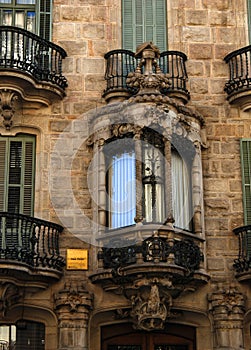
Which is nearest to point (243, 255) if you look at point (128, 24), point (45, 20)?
point (128, 24)

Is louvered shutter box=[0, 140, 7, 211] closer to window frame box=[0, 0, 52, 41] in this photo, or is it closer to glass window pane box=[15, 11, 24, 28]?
window frame box=[0, 0, 52, 41]

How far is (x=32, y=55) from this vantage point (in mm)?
16422

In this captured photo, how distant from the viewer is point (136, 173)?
15.4 metres

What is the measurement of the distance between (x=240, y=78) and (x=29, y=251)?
6.03 meters

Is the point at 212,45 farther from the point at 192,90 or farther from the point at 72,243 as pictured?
the point at 72,243

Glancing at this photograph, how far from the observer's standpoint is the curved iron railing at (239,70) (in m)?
16.6

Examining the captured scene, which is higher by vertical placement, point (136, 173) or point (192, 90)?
point (192, 90)

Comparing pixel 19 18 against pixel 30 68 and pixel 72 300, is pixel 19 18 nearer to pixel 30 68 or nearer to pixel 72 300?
pixel 30 68

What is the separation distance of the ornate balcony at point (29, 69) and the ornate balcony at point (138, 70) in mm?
1048

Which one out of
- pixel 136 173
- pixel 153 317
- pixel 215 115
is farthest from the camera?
pixel 215 115

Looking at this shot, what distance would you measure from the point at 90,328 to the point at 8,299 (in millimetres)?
1799

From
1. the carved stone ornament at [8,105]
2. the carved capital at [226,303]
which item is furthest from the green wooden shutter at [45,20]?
the carved capital at [226,303]

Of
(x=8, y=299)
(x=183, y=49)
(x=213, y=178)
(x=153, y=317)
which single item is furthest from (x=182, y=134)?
(x=8, y=299)

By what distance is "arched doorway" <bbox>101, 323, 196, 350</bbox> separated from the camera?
1562cm
